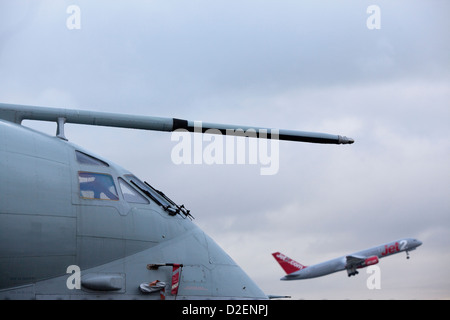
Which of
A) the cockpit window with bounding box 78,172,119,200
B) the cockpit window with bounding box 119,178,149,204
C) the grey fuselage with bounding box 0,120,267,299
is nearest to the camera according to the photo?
the grey fuselage with bounding box 0,120,267,299

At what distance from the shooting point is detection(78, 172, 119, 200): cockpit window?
41.3 feet

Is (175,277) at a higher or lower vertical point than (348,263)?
lower

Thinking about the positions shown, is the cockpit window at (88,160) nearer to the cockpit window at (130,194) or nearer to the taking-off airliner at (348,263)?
the cockpit window at (130,194)

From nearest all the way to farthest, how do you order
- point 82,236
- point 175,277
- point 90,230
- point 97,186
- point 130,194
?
point 82,236, point 90,230, point 97,186, point 175,277, point 130,194

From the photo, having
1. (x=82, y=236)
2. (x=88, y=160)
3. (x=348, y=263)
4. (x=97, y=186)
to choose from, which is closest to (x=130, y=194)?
(x=97, y=186)

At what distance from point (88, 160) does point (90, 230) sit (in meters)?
1.64

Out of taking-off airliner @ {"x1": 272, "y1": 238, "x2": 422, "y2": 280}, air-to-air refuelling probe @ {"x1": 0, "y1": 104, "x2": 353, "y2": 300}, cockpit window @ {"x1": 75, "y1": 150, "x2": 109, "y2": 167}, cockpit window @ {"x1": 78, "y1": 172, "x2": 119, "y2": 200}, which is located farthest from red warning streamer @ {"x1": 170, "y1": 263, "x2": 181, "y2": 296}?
taking-off airliner @ {"x1": 272, "y1": 238, "x2": 422, "y2": 280}

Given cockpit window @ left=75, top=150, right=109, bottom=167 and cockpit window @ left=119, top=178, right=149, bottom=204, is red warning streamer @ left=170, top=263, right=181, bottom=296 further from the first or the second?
cockpit window @ left=75, top=150, right=109, bottom=167

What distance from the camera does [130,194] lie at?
13.6m

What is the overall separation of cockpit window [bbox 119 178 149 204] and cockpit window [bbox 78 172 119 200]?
9.7 inches

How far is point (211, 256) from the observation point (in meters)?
14.2

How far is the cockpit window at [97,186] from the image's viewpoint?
1259cm

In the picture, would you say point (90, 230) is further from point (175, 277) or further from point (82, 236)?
point (175, 277)
